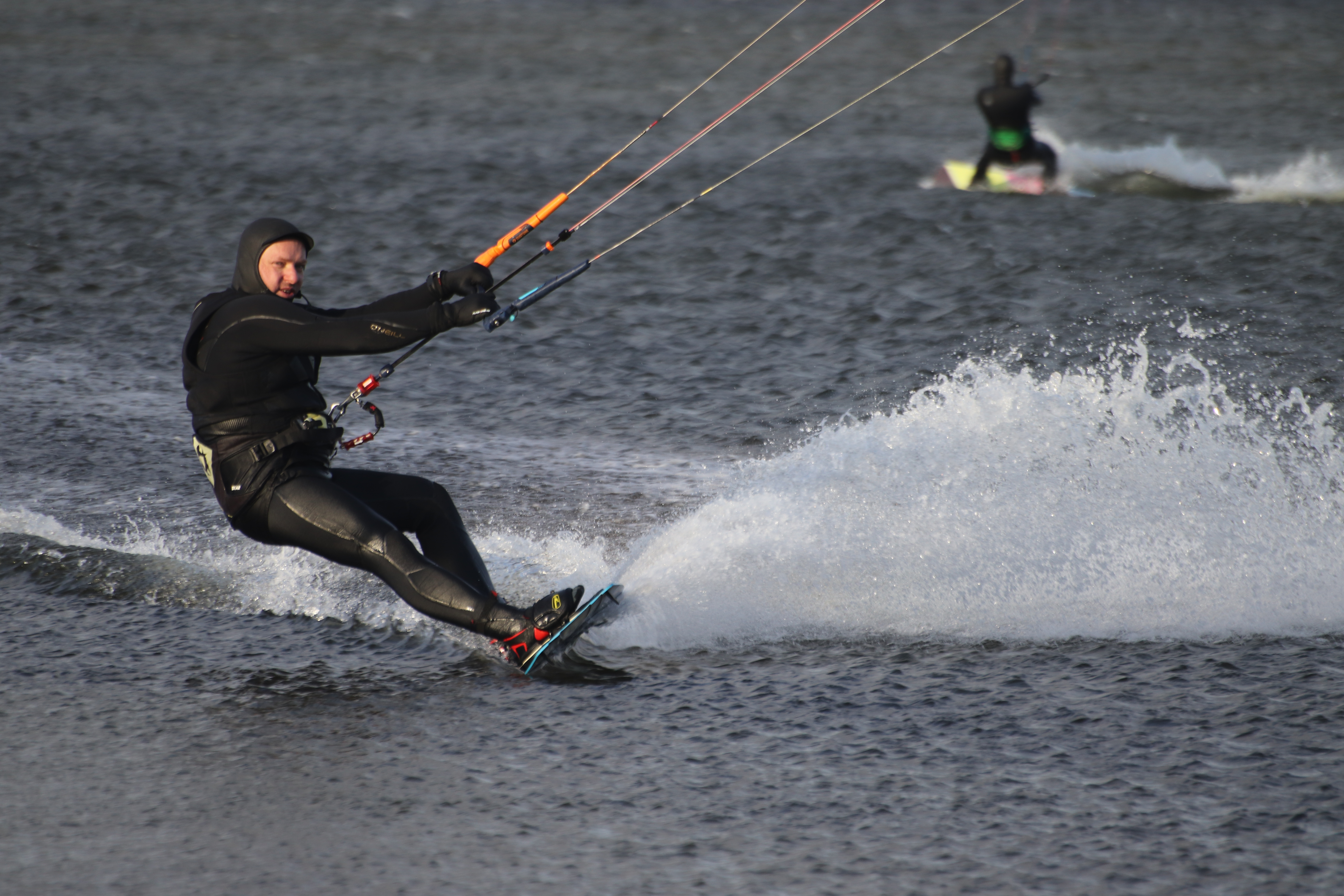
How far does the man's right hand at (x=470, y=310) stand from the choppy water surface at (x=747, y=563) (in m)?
1.37

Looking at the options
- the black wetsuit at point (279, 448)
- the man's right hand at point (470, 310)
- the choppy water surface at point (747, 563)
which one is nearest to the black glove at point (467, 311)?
the man's right hand at point (470, 310)

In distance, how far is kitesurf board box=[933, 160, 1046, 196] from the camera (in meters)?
15.3

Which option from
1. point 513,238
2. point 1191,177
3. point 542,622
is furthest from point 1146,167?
point 542,622

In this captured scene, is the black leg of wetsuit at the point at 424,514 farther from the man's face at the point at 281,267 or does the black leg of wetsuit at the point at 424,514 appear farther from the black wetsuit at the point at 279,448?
the man's face at the point at 281,267

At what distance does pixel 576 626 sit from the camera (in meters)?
5.26

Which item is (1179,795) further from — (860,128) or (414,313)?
(860,128)

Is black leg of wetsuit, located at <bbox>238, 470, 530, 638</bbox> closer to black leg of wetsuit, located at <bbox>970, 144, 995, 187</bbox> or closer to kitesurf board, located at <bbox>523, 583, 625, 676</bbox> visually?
kitesurf board, located at <bbox>523, 583, 625, 676</bbox>

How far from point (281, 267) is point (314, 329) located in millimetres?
351

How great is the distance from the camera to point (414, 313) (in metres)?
4.99

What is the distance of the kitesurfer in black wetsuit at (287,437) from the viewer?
202 inches

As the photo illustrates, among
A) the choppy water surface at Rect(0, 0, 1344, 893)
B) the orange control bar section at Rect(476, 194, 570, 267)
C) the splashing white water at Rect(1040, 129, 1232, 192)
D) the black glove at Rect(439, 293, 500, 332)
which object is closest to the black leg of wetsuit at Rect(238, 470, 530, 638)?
the choppy water surface at Rect(0, 0, 1344, 893)

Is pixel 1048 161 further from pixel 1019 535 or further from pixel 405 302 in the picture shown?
pixel 405 302

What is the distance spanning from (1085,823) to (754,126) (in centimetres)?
1598

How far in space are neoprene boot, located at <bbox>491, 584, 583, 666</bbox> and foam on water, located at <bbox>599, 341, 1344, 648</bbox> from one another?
0.51 meters
